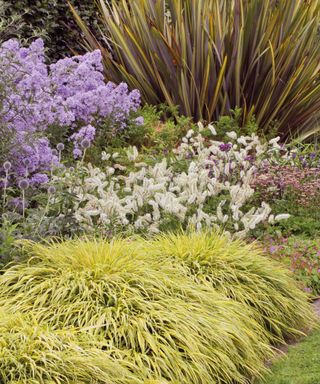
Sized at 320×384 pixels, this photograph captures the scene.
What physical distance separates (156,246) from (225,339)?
1.11 metres

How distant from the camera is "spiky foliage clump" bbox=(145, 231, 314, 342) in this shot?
17.2 feet

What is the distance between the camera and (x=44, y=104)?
267 inches

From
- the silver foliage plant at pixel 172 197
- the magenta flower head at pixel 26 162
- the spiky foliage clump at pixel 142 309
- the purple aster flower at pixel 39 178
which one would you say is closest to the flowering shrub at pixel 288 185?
the silver foliage plant at pixel 172 197

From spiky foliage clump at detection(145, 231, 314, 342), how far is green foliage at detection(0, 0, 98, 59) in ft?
16.8

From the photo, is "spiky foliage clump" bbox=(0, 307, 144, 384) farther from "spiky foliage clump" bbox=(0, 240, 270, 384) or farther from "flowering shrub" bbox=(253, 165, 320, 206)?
"flowering shrub" bbox=(253, 165, 320, 206)

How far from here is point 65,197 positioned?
5.58 metres

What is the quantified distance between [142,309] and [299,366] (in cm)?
109

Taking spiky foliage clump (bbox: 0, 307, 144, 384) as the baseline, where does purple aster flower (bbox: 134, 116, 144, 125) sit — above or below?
above

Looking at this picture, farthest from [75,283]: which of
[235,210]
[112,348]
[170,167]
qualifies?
[170,167]

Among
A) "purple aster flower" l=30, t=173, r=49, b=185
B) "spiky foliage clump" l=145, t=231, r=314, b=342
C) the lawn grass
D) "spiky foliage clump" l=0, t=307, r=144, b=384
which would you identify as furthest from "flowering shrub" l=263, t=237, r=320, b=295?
"spiky foliage clump" l=0, t=307, r=144, b=384

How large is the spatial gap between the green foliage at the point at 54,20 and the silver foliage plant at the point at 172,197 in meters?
3.42

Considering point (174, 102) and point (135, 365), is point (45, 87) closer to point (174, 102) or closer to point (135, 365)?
point (174, 102)

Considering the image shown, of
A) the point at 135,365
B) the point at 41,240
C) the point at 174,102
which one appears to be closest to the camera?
the point at 135,365

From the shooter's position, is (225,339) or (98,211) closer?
(225,339)
